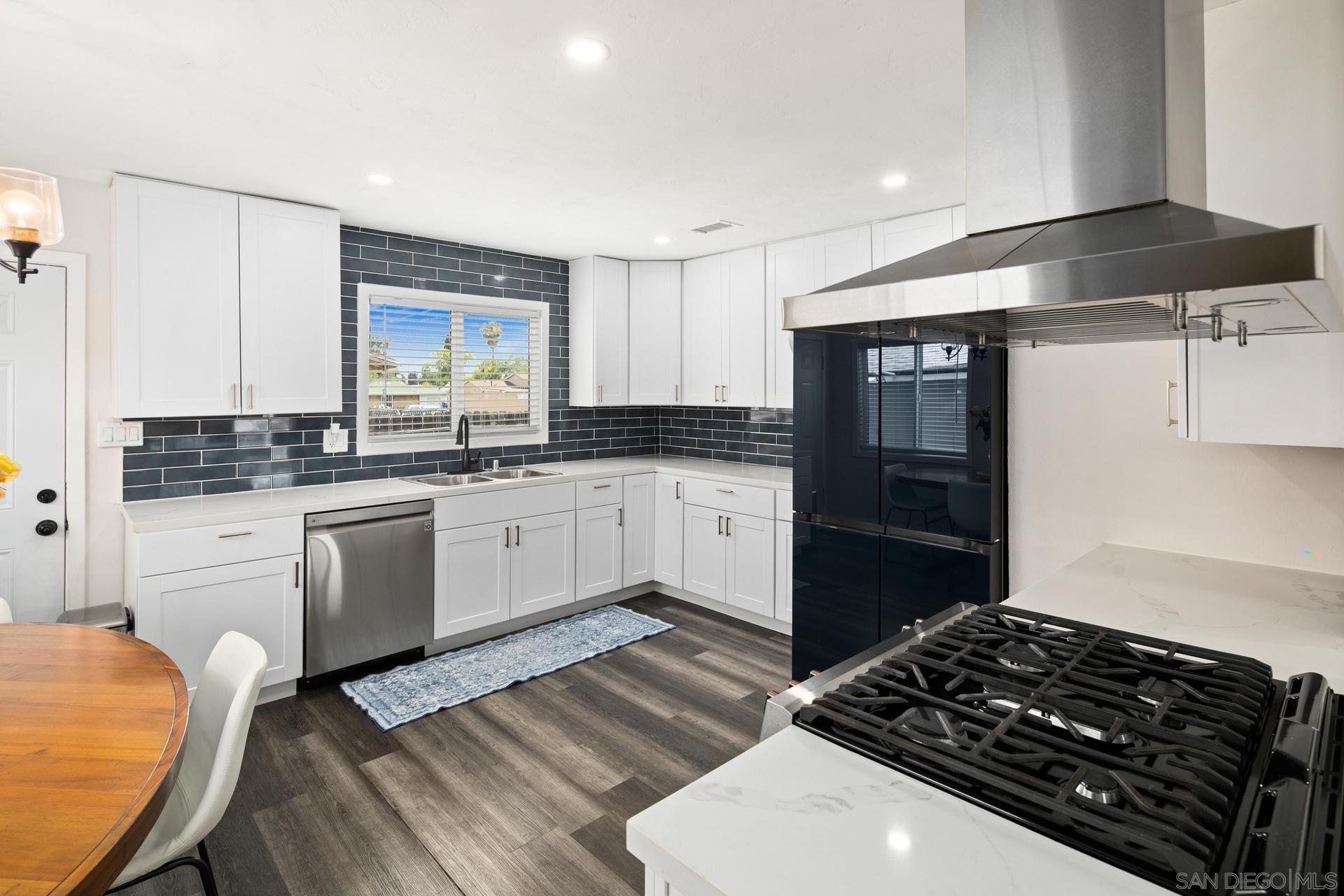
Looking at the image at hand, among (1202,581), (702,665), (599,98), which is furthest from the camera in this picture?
(702,665)

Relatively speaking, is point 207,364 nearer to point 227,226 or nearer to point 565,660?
point 227,226

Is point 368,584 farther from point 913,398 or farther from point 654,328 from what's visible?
point 913,398

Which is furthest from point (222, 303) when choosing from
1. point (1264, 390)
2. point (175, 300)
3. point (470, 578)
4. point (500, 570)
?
point (1264, 390)

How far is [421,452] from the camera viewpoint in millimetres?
4152

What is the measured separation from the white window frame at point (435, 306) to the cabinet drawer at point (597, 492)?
2.34ft

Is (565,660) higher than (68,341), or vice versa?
(68,341)

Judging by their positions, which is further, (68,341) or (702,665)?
(702,665)

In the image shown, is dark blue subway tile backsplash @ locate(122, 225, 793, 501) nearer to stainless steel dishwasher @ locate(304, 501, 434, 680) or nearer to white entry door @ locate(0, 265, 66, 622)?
white entry door @ locate(0, 265, 66, 622)

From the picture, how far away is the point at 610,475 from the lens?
4.32m

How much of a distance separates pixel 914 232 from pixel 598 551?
2.63 meters

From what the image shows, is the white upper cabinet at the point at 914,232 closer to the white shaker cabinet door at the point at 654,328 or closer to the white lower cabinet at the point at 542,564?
the white shaker cabinet door at the point at 654,328

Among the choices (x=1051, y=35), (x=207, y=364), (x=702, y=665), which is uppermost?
(x=1051, y=35)

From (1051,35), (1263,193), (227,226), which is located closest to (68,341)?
(227,226)

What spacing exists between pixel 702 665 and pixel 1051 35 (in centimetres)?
303
